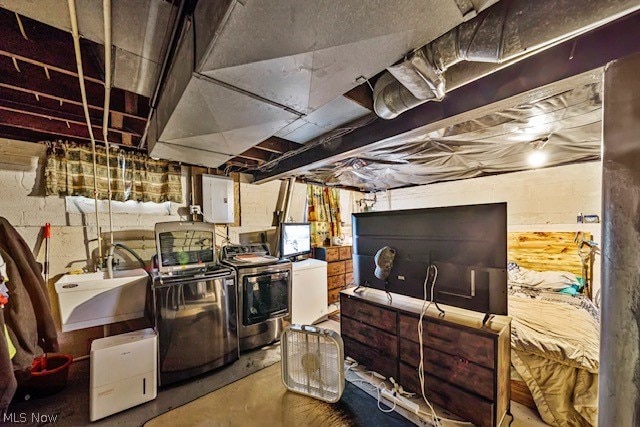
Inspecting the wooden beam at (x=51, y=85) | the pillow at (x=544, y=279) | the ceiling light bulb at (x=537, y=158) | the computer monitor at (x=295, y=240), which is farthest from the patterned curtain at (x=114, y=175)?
the pillow at (x=544, y=279)

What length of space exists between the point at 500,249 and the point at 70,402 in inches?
142

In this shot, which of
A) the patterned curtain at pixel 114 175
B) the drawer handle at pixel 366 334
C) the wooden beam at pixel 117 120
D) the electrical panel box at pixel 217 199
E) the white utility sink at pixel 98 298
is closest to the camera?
the wooden beam at pixel 117 120

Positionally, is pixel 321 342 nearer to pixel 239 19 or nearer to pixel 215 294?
pixel 215 294

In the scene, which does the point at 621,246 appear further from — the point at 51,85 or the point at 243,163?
the point at 243,163

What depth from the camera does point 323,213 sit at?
480 centimetres

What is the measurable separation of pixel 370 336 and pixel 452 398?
75 cm

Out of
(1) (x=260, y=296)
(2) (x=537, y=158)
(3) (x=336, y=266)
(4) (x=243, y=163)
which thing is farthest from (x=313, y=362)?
(2) (x=537, y=158)

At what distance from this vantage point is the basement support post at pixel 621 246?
941 mm

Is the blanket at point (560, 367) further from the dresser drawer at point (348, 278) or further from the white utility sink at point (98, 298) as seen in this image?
the white utility sink at point (98, 298)

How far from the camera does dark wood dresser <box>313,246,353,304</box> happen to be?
4227 mm

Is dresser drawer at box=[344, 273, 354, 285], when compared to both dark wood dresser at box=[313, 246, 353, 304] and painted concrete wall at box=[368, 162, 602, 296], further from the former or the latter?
painted concrete wall at box=[368, 162, 602, 296]

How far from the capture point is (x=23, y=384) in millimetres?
2043

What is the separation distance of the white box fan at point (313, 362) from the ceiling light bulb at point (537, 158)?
3.06 metres

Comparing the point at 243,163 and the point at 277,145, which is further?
the point at 243,163
